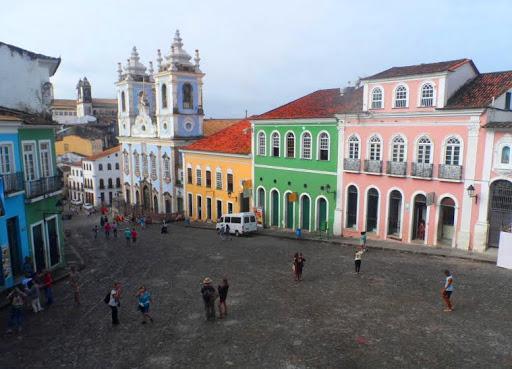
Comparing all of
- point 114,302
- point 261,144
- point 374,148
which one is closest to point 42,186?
point 114,302

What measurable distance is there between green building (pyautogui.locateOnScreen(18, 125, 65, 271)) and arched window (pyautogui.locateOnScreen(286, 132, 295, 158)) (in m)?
14.1

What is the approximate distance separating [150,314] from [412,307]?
27.9 ft

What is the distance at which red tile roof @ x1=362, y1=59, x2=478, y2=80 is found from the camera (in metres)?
21.0

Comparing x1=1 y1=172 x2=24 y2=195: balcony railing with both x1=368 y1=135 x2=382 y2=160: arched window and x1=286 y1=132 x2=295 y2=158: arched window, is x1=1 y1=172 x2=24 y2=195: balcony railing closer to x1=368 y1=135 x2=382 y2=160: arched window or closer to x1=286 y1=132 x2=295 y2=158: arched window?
x1=286 y1=132 x2=295 y2=158: arched window

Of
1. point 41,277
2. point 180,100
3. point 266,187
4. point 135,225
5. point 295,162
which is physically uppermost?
point 180,100

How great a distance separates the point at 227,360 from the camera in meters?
10.8

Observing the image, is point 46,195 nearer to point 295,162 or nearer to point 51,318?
point 51,318

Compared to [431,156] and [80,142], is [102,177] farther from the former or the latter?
[431,156]

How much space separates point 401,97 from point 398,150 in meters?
2.74

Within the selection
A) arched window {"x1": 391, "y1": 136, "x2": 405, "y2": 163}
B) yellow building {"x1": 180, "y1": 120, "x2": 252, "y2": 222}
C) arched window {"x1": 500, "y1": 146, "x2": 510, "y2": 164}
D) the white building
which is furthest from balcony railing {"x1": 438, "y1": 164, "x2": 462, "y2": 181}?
the white building

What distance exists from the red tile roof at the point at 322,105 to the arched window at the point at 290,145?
3.94ft

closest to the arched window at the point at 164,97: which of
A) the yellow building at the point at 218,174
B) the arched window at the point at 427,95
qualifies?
the yellow building at the point at 218,174

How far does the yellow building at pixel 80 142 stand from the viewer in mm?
71375

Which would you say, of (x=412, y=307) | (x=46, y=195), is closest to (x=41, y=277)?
(x=46, y=195)
